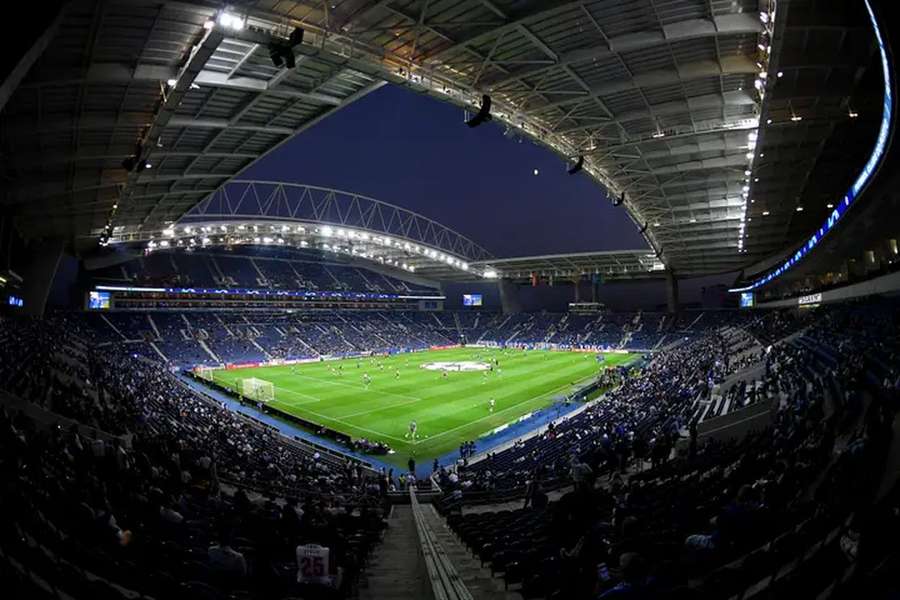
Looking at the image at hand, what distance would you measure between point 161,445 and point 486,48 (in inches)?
710

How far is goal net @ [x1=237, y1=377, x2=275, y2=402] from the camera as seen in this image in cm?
3991

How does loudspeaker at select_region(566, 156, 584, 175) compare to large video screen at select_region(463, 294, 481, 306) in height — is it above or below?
above

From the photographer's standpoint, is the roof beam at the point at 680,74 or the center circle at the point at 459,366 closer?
the roof beam at the point at 680,74

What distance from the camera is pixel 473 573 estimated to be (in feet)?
26.3

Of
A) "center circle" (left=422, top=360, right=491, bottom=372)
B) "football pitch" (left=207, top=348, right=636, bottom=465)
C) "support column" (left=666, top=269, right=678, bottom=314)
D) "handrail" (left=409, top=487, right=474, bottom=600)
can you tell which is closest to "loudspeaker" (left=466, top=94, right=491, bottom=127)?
"handrail" (left=409, top=487, right=474, bottom=600)

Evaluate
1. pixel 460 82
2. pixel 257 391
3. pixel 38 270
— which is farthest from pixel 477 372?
pixel 38 270

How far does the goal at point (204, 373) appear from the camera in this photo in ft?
161

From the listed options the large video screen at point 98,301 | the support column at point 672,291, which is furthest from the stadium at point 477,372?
the support column at point 672,291

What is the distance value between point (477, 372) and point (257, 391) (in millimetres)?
22840

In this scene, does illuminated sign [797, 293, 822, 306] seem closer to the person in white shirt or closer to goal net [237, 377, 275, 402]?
goal net [237, 377, 275, 402]

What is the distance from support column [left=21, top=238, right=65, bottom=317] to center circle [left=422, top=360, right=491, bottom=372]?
36.3 meters

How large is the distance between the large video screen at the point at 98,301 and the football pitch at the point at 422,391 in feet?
62.3

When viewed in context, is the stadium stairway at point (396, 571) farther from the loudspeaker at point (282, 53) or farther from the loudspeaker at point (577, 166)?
the loudspeaker at point (577, 166)

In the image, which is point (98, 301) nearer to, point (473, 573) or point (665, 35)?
point (665, 35)
